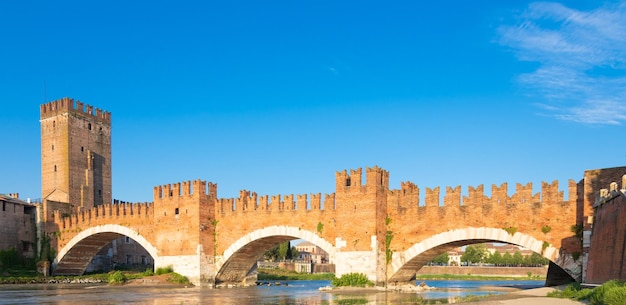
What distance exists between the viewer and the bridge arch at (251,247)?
106ft

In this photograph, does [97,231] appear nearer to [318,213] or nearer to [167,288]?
[167,288]

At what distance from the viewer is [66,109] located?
5019cm

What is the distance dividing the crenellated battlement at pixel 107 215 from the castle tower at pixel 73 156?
12.8ft

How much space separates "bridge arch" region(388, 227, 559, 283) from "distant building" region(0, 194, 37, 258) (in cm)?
2776

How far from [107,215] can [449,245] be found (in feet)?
75.9

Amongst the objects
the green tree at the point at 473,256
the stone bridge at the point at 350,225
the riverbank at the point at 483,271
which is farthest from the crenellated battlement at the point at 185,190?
the green tree at the point at 473,256

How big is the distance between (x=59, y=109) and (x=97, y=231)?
14237 millimetres

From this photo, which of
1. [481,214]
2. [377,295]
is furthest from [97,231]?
[481,214]

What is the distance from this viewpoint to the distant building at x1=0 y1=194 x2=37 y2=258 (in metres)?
42.8

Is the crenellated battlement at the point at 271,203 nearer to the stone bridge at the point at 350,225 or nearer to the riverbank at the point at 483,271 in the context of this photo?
the stone bridge at the point at 350,225

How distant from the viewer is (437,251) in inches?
1166

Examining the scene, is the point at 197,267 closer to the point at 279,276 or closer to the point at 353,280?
the point at 353,280

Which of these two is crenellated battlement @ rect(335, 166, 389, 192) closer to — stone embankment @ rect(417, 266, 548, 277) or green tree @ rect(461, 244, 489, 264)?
stone embankment @ rect(417, 266, 548, 277)

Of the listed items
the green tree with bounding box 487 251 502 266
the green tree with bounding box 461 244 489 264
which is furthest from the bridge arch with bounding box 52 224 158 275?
the green tree with bounding box 487 251 502 266
